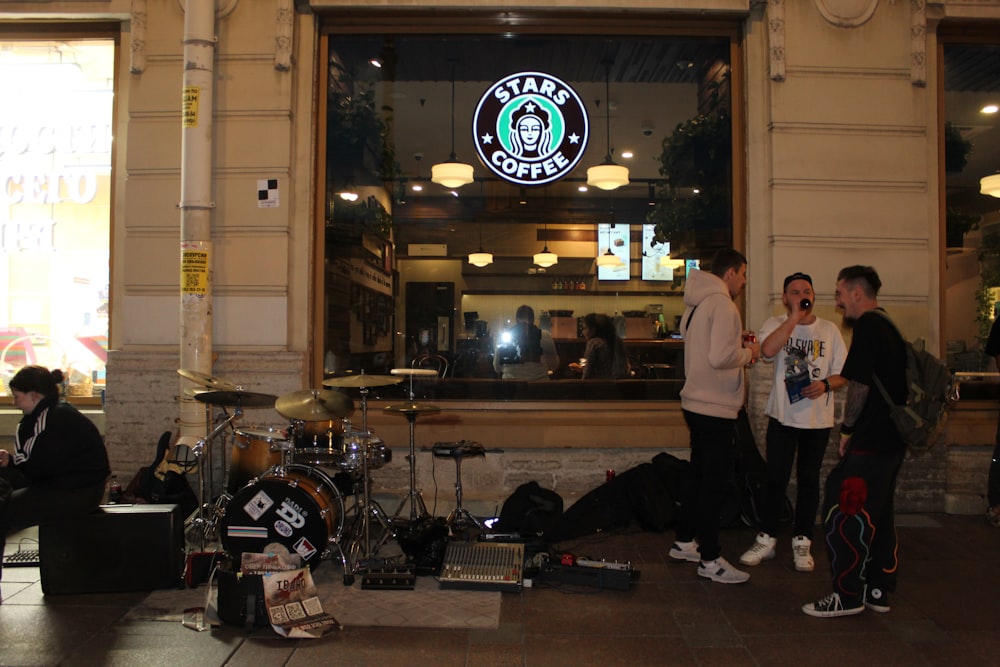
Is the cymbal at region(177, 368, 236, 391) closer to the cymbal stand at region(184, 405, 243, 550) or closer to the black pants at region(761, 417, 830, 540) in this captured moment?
the cymbal stand at region(184, 405, 243, 550)

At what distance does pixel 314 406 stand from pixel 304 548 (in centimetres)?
92

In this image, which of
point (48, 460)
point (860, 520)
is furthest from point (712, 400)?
point (48, 460)

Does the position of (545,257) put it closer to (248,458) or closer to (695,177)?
(695,177)

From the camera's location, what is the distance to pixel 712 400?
487cm

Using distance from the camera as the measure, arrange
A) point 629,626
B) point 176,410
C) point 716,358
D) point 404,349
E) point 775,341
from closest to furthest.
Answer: point 629,626
point 716,358
point 775,341
point 176,410
point 404,349

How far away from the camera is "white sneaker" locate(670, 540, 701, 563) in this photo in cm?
529

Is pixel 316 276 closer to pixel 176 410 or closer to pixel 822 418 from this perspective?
pixel 176 410

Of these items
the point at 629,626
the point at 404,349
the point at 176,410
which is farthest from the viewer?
the point at 404,349

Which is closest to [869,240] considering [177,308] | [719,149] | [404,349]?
[719,149]

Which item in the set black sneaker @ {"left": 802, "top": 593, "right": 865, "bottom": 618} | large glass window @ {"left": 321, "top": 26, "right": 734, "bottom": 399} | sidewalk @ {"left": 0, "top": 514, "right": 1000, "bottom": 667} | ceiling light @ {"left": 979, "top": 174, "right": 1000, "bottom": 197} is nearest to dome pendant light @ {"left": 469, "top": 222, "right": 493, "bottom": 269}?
large glass window @ {"left": 321, "top": 26, "right": 734, "bottom": 399}

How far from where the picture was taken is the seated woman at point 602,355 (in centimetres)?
719

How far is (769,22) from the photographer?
264 inches

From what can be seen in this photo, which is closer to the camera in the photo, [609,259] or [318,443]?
[318,443]

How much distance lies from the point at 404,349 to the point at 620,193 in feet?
8.45
